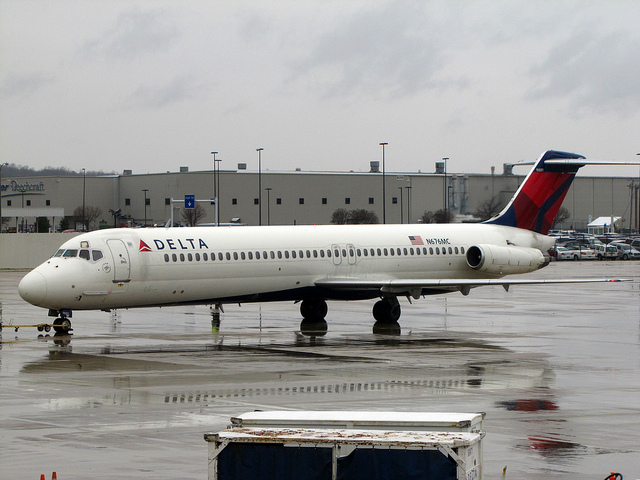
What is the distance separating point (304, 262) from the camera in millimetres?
30781

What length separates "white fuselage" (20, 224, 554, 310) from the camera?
2656cm

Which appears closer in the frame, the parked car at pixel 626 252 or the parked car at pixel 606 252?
the parked car at pixel 606 252

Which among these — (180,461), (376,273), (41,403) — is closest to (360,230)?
(376,273)

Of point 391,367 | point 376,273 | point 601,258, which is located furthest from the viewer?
point 601,258

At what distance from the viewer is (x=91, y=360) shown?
22.9 metres

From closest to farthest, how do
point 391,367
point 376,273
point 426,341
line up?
point 391,367 < point 426,341 < point 376,273

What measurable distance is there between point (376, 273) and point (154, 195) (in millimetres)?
92213

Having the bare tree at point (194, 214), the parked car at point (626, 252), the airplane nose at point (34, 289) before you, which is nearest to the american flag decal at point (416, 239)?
the airplane nose at point (34, 289)

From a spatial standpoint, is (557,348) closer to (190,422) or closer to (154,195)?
(190,422)

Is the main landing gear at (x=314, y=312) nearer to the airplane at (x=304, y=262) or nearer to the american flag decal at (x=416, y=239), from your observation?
the airplane at (x=304, y=262)

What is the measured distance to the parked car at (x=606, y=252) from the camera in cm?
9138

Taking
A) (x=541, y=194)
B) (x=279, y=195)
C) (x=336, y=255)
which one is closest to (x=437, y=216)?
(x=279, y=195)

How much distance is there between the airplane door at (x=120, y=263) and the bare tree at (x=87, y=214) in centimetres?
9478

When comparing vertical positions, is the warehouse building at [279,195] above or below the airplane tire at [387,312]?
above
